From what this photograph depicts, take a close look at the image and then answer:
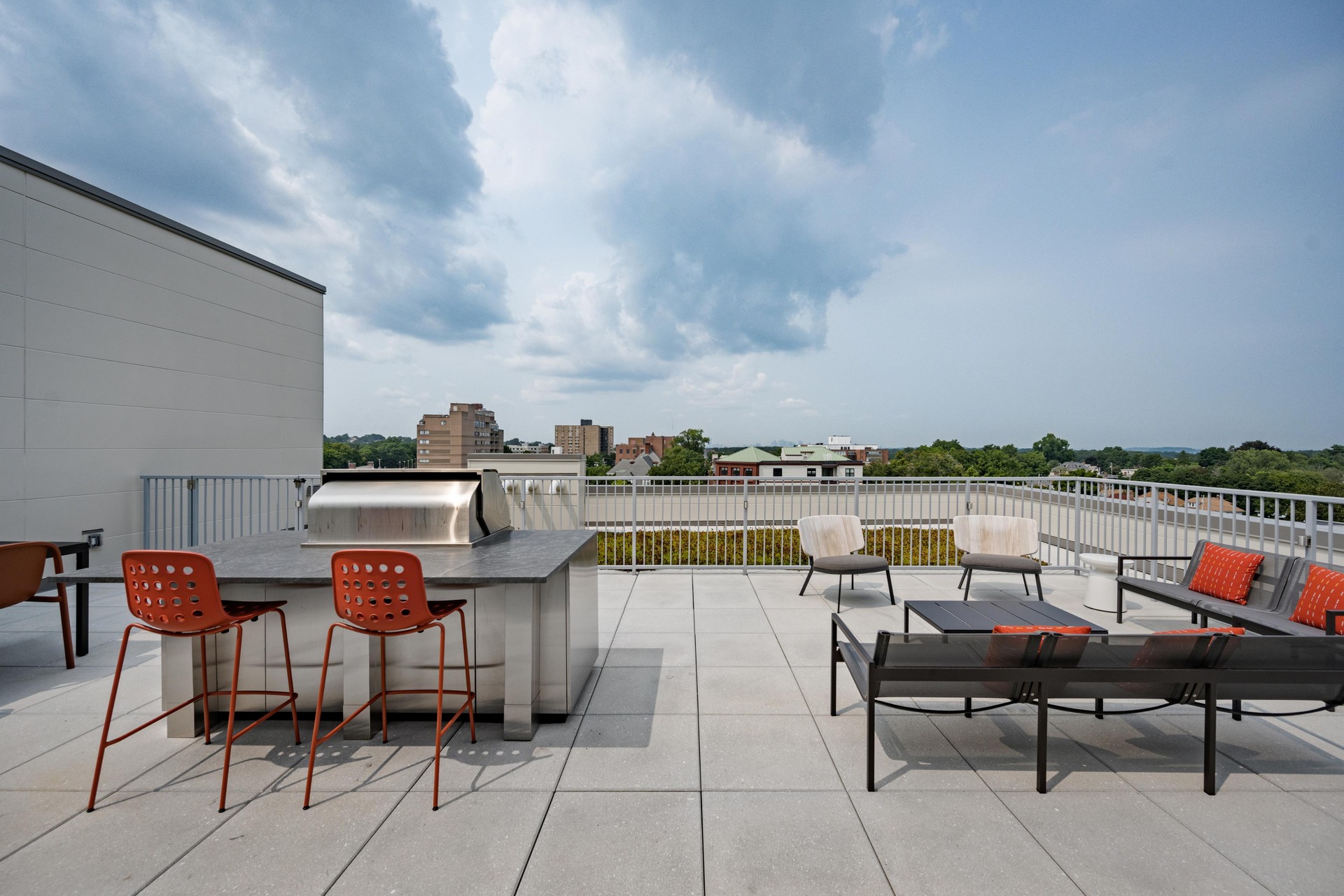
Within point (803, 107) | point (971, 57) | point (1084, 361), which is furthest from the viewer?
point (1084, 361)

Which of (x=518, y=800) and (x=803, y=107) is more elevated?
(x=803, y=107)

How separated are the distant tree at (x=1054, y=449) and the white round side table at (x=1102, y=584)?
20467 millimetres

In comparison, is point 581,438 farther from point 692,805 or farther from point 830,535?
point 692,805

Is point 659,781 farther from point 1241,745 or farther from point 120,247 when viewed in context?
point 120,247

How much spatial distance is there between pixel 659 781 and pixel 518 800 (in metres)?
0.62

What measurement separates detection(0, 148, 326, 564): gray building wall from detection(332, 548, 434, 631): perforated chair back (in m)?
6.54

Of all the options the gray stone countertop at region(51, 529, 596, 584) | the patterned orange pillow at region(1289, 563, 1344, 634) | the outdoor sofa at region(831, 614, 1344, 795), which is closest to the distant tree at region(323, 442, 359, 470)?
the gray stone countertop at region(51, 529, 596, 584)

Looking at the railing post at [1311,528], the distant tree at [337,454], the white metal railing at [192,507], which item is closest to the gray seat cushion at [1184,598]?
the railing post at [1311,528]

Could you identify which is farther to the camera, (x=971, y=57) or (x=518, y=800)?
(x=971, y=57)

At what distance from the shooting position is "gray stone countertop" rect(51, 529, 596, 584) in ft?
8.59

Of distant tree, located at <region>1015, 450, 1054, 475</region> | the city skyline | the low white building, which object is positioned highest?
the city skyline

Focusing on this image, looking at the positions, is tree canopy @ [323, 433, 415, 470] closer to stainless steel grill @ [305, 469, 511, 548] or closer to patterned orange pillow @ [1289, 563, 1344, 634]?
stainless steel grill @ [305, 469, 511, 548]

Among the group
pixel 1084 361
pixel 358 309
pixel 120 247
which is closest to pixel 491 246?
pixel 358 309

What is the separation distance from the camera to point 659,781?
257 cm
